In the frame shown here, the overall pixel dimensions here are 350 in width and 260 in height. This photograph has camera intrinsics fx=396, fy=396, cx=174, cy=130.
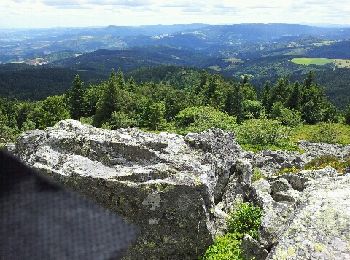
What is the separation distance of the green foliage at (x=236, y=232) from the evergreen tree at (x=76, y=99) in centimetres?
8365

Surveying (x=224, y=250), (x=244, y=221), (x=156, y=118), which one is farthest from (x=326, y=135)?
(x=224, y=250)

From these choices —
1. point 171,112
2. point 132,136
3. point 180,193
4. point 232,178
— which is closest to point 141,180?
point 180,193

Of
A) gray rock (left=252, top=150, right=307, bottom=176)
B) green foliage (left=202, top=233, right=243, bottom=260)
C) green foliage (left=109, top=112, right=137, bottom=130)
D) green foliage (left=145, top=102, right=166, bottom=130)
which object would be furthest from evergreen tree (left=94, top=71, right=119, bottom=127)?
green foliage (left=202, top=233, right=243, bottom=260)

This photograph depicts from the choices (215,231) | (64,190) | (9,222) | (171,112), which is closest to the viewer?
(9,222)

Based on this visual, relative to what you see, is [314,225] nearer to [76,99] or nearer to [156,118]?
[156,118]

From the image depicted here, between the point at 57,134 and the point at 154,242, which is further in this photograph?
the point at 57,134

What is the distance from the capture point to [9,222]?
97.8 inches

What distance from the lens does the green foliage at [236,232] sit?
15.2 meters

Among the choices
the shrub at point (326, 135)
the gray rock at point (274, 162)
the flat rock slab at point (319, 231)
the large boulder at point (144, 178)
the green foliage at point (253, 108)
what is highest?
the flat rock slab at point (319, 231)

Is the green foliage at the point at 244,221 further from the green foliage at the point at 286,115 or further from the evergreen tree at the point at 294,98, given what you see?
the evergreen tree at the point at 294,98

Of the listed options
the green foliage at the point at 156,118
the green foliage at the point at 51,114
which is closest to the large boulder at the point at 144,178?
the green foliage at the point at 156,118

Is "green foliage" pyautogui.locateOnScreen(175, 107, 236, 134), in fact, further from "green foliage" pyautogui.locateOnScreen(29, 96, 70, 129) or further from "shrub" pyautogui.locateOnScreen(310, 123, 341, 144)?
"green foliage" pyautogui.locateOnScreen(29, 96, 70, 129)

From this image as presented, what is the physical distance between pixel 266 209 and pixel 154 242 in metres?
5.00

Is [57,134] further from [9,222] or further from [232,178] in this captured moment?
[9,222]
